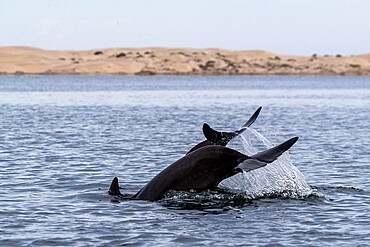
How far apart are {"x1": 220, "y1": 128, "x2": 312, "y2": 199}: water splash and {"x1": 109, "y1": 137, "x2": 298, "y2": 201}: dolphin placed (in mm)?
1612

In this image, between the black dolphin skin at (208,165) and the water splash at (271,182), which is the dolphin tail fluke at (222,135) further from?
the water splash at (271,182)

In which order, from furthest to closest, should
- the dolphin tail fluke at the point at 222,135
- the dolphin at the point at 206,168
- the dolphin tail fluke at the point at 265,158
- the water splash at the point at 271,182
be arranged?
the water splash at the point at 271,182 → the dolphin tail fluke at the point at 222,135 → the dolphin at the point at 206,168 → the dolphin tail fluke at the point at 265,158

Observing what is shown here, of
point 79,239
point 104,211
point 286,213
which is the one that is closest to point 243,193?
point 286,213

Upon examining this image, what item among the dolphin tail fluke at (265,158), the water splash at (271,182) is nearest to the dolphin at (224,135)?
the dolphin tail fluke at (265,158)

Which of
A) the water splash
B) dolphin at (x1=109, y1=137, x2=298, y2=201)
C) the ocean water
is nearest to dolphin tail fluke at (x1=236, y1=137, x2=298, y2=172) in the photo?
dolphin at (x1=109, y1=137, x2=298, y2=201)

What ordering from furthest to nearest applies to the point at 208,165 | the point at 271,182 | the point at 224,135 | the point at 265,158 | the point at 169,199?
the point at 271,182, the point at 169,199, the point at 224,135, the point at 208,165, the point at 265,158

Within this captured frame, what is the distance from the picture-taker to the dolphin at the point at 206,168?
45.0ft

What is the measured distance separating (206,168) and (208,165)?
0.37 ft

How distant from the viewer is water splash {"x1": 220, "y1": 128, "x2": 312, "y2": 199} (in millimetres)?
16219

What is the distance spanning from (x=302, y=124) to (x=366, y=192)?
72.8 feet

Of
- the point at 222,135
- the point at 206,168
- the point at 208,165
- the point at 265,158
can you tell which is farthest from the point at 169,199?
the point at 265,158

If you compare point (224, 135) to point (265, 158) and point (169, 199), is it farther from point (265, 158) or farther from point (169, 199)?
point (169, 199)

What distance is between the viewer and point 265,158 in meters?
13.6

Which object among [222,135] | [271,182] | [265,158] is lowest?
[271,182]
